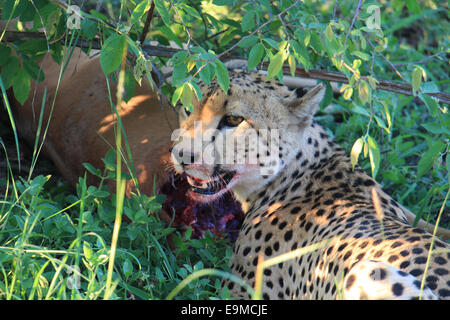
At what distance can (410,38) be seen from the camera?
18.8 ft

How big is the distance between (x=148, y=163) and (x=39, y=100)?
951 millimetres

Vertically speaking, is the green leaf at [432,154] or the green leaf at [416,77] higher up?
the green leaf at [416,77]

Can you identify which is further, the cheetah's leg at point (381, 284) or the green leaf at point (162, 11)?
the green leaf at point (162, 11)

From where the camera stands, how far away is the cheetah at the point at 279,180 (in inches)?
98.0

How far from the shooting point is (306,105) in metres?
2.78

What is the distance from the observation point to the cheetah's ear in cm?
276

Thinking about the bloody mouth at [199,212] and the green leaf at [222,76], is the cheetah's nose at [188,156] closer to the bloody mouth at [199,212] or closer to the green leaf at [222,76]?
the green leaf at [222,76]

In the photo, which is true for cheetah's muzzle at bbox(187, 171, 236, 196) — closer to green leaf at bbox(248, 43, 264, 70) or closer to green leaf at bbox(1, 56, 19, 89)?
green leaf at bbox(248, 43, 264, 70)

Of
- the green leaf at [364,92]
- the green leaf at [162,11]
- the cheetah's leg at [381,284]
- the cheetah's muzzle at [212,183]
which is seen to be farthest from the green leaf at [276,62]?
the cheetah's leg at [381,284]

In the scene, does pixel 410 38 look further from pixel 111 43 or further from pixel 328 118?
pixel 111 43

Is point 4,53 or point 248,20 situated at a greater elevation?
point 248,20

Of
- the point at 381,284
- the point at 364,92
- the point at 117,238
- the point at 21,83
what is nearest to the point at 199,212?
the point at 117,238

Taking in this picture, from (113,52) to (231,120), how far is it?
2.11ft

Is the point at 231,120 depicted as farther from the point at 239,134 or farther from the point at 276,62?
the point at 276,62
